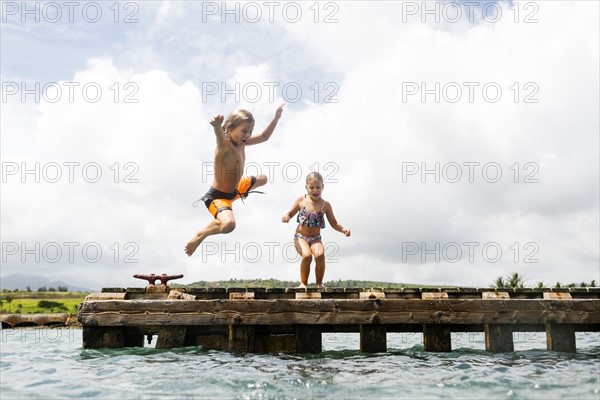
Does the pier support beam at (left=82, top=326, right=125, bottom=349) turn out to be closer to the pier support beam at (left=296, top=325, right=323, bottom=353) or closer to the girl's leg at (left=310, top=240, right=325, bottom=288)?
the pier support beam at (left=296, top=325, right=323, bottom=353)

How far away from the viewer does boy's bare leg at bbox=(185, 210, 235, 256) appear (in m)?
10.1

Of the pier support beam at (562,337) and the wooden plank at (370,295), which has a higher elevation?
the wooden plank at (370,295)

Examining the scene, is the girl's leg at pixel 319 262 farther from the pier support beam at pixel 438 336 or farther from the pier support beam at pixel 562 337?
the pier support beam at pixel 562 337

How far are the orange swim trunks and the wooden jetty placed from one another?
1852 mm

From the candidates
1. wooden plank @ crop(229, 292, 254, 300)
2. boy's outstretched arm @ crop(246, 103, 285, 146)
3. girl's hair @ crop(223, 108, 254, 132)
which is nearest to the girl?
boy's outstretched arm @ crop(246, 103, 285, 146)

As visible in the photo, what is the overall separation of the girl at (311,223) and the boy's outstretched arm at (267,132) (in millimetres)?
1275

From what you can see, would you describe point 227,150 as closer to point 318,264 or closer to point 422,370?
point 318,264

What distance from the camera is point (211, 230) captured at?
33.4 feet

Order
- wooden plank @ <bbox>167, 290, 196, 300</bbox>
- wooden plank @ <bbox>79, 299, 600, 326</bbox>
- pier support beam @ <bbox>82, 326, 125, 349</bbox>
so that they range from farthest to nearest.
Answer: wooden plank @ <bbox>167, 290, 196, 300</bbox> → pier support beam @ <bbox>82, 326, 125, 349</bbox> → wooden plank @ <bbox>79, 299, 600, 326</bbox>

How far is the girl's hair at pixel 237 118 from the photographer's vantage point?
417 inches

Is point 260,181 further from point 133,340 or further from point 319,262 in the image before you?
point 133,340

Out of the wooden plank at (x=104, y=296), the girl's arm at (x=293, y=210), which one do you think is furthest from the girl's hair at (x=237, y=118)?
the wooden plank at (x=104, y=296)

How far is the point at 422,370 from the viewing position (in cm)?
757

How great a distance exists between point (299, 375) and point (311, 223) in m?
5.12
